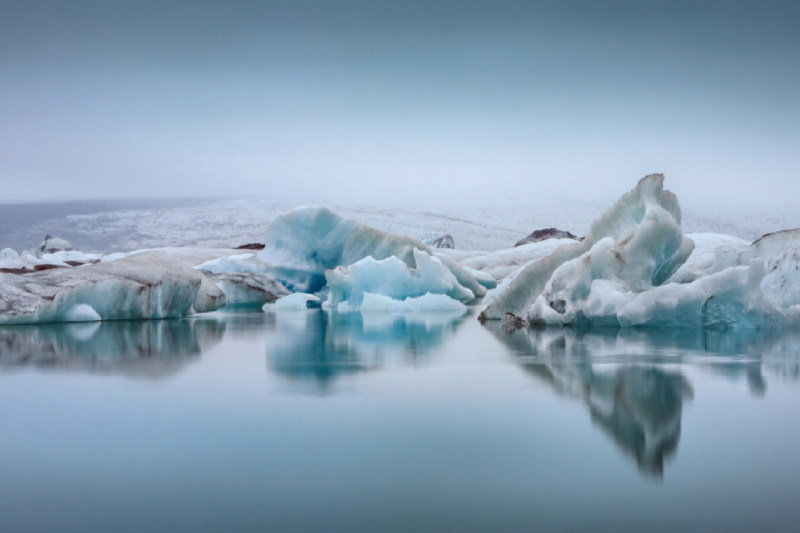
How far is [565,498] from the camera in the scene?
1526 mm

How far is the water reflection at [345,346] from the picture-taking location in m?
3.48

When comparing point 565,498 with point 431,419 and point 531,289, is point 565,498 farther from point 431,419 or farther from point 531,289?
point 531,289

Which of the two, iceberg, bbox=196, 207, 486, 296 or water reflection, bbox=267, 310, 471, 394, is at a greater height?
iceberg, bbox=196, 207, 486, 296

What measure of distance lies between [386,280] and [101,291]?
4485 millimetres

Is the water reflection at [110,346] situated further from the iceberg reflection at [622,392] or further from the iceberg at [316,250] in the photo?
the iceberg at [316,250]

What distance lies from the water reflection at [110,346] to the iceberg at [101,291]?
0.16 m

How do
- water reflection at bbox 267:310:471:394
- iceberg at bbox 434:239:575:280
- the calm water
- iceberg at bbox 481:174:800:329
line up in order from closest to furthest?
the calm water → water reflection at bbox 267:310:471:394 → iceberg at bbox 481:174:800:329 → iceberg at bbox 434:239:575:280

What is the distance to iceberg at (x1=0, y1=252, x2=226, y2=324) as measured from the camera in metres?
6.02

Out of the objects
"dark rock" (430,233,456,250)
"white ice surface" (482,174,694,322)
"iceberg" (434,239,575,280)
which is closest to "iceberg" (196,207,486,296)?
"iceberg" (434,239,575,280)

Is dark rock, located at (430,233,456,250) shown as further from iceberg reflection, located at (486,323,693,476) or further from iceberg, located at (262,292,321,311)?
iceberg reflection, located at (486,323,693,476)

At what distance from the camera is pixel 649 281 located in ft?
20.9

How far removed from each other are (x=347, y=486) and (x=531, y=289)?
17.6ft

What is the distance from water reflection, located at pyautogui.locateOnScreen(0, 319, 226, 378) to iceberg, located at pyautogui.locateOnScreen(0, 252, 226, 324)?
0.16m

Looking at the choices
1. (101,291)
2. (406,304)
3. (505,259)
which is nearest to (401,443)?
(101,291)
